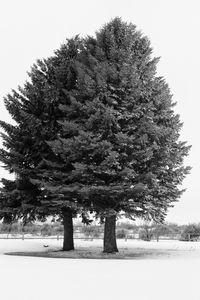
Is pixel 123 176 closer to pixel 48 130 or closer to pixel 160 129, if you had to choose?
pixel 160 129

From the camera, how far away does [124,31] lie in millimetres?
22828

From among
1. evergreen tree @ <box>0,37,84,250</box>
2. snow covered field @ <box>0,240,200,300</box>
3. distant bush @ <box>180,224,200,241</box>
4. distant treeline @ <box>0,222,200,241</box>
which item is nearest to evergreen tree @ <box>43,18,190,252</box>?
evergreen tree @ <box>0,37,84,250</box>

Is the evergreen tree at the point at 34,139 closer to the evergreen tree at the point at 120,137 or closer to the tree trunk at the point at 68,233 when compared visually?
the tree trunk at the point at 68,233

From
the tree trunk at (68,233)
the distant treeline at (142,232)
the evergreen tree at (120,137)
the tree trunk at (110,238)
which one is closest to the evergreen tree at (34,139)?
the tree trunk at (68,233)

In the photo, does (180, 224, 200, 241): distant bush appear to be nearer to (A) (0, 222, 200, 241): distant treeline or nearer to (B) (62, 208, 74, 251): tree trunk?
(A) (0, 222, 200, 241): distant treeline

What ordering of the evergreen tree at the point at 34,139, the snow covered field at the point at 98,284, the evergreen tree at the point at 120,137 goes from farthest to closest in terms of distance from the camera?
1. the evergreen tree at the point at 34,139
2. the evergreen tree at the point at 120,137
3. the snow covered field at the point at 98,284

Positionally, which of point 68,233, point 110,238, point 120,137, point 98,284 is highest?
point 120,137

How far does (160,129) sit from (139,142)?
5.20 feet

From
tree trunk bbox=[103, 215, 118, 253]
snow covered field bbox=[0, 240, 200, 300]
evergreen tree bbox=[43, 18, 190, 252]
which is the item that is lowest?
snow covered field bbox=[0, 240, 200, 300]

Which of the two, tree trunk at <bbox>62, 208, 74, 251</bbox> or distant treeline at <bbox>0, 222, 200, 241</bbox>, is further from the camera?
distant treeline at <bbox>0, 222, 200, 241</bbox>

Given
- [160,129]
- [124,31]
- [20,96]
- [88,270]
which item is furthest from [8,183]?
[88,270]

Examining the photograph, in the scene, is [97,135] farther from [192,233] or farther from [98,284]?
[192,233]

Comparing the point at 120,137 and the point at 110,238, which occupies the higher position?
the point at 120,137

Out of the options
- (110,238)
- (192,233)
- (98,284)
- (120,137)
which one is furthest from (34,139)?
(192,233)
